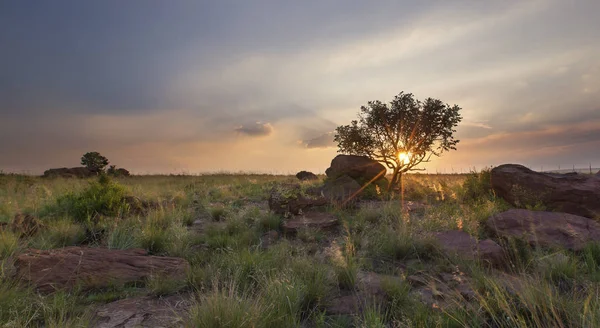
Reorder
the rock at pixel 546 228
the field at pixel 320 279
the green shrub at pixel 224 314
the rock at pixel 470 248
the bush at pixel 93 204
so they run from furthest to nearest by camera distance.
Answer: the bush at pixel 93 204, the rock at pixel 546 228, the rock at pixel 470 248, the field at pixel 320 279, the green shrub at pixel 224 314

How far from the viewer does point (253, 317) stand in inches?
135

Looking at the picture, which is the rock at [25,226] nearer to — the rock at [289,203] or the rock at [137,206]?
the rock at [137,206]

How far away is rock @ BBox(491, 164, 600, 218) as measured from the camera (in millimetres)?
10055

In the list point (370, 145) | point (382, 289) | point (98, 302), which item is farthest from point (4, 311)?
point (370, 145)

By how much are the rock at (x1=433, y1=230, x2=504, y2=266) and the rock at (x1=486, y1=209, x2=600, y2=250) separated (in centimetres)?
111

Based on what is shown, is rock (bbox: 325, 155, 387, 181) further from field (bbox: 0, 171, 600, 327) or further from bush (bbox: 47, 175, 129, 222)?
bush (bbox: 47, 175, 129, 222)

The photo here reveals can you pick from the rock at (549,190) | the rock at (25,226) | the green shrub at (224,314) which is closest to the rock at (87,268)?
the green shrub at (224,314)

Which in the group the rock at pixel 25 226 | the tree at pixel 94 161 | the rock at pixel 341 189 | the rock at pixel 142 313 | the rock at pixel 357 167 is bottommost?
the rock at pixel 142 313

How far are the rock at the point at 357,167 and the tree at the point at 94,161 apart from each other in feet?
118

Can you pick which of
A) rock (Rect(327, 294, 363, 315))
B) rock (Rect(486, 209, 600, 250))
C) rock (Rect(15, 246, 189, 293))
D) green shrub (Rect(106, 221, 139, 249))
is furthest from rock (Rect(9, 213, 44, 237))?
rock (Rect(486, 209, 600, 250))

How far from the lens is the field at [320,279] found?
369 cm

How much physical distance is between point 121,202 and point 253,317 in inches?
348

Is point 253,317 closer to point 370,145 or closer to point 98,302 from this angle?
point 98,302

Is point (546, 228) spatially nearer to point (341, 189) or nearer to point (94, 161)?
point (341, 189)
